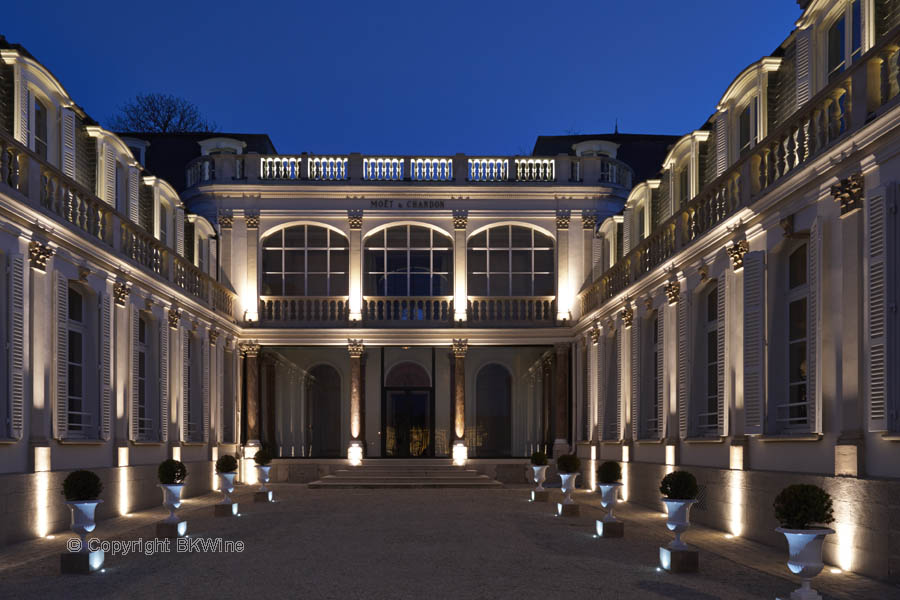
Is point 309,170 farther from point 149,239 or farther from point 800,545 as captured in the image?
point 800,545

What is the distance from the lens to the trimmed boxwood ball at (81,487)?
10227mm

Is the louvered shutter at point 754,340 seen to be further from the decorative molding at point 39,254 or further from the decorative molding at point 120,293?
the decorative molding at point 120,293

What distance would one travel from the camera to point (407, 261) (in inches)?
1123

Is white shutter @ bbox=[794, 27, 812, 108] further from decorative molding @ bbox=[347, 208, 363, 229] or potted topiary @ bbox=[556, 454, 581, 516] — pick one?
decorative molding @ bbox=[347, 208, 363, 229]

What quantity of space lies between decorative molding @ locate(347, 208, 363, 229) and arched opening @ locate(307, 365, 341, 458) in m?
6.93

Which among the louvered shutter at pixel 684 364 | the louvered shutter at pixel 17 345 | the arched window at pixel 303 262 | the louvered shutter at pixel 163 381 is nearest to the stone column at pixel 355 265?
the arched window at pixel 303 262

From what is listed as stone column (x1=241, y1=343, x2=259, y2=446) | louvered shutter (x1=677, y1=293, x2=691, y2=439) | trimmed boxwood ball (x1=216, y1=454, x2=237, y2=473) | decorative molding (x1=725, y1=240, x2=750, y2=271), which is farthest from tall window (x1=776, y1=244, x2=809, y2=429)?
stone column (x1=241, y1=343, x2=259, y2=446)

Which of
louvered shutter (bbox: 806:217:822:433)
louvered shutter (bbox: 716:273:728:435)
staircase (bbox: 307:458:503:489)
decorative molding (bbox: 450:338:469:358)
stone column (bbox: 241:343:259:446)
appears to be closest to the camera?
louvered shutter (bbox: 806:217:822:433)

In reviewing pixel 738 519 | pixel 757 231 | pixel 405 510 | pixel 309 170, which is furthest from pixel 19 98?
pixel 309 170

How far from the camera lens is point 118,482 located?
1630 centimetres

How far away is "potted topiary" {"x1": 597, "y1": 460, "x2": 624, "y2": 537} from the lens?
42.8 ft

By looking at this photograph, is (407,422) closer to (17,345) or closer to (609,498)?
(609,498)

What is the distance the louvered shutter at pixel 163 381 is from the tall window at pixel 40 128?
Answer: 5137mm

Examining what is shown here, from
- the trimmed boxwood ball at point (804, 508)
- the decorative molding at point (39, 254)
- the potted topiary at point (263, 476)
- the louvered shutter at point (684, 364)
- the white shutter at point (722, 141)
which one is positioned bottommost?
the potted topiary at point (263, 476)
